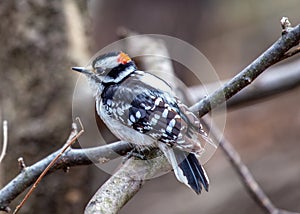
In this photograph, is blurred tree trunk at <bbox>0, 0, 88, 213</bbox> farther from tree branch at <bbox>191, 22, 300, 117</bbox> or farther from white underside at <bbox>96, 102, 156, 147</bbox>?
tree branch at <bbox>191, 22, 300, 117</bbox>

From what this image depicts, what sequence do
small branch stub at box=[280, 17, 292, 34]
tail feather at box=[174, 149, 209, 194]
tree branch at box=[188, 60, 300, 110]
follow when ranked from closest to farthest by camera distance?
1. small branch stub at box=[280, 17, 292, 34]
2. tail feather at box=[174, 149, 209, 194]
3. tree branch at box=[188, 60, 300, 110]

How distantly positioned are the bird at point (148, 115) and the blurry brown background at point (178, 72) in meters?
0.84

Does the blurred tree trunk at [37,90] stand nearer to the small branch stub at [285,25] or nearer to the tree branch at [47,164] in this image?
the tree branch at [47,164]

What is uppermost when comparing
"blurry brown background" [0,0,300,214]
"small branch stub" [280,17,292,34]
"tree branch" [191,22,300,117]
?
"small branch stub" [280,17,292,34]

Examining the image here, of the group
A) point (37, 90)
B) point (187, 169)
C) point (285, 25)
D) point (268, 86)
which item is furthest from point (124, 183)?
point (37, 90)

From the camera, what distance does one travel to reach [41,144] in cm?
285

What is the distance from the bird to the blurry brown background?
0.84 m

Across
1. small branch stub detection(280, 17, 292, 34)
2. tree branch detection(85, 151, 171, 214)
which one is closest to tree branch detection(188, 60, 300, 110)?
tree branch detection(85, 151, 171, 214)

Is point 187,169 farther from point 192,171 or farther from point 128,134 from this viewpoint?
point 128,134

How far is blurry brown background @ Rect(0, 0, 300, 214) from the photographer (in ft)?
9.35

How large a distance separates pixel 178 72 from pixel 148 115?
3.51 metres

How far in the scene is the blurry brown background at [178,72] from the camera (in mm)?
2850

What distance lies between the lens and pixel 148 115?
174cm

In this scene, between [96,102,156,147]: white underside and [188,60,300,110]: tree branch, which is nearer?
[96,102,156,147]: white underside
